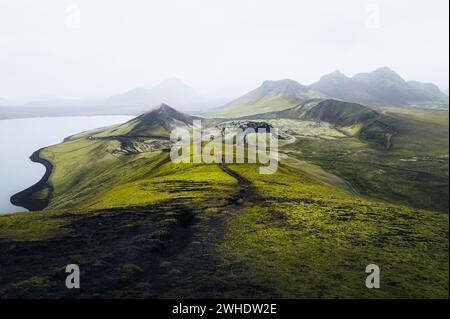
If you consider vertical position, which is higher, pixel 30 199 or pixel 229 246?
pixel 229 246

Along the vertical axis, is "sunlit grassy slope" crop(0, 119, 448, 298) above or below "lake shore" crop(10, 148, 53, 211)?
above

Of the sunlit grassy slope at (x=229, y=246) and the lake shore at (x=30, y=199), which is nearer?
the sunlit grassy slope at (x=229, y=246)

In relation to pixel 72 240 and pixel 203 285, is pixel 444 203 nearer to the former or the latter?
pixel 203 285

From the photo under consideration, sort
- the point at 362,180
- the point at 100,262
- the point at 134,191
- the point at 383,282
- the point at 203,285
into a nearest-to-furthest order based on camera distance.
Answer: the point at 203,285, the point at 383,282, the point at 100,262, the point at 134,191, the point at 362,180

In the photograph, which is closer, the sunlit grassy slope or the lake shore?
the sunlit grassy slope

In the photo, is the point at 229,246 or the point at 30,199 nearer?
the point at 229,246

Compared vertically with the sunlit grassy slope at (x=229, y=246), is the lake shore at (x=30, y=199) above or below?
below

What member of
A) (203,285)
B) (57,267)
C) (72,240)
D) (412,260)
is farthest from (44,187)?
(412,260)

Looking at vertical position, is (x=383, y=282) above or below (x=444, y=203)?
above

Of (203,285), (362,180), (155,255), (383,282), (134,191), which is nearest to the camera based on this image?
(203,285)

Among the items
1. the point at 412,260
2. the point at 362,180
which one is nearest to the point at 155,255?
the point at 412,260
